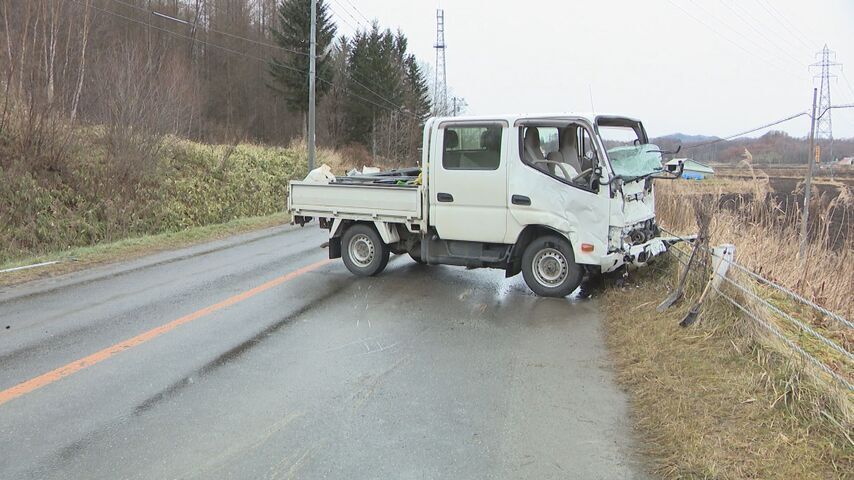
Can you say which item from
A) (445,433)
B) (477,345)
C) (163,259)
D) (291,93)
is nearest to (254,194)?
(163,259)

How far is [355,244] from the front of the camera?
30.0ft

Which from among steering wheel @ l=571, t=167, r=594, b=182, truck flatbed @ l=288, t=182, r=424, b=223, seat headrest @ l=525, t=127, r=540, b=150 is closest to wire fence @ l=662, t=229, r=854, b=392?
steering wheel @ l=571, t=167, r=594, b=182

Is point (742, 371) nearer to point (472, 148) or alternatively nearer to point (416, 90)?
point (472, 148)

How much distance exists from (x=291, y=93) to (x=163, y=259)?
38.7 meters

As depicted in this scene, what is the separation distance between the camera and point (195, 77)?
35.1 m

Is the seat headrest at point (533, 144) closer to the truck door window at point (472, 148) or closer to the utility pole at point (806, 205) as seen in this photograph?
the truck door window at point (472, 148)

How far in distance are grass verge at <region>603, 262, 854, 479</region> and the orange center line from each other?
14.4ft

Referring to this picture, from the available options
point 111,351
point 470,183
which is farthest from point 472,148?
point 111,351

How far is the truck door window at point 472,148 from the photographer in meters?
7.77

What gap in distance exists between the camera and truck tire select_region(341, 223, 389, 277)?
351 inches

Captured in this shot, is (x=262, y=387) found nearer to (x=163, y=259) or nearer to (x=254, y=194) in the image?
(x=163, y=259)

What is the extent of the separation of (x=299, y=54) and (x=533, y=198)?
41957 mm

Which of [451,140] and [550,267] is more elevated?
[451,140]

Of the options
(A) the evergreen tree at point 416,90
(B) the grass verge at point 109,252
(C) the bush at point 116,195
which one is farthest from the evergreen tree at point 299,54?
(B) the grass verge at point 109,252
